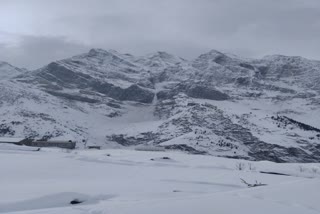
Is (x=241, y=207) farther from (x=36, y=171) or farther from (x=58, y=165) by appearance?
(x=58, y=165)

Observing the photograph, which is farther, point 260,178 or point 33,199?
point 260,178

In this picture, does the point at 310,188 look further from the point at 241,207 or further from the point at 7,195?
the point at 7,195

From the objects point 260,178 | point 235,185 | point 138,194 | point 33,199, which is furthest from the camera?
point 260,178

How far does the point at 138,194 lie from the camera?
18688 millimetres

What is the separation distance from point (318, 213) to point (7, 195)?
11369mm

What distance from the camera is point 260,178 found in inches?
1195

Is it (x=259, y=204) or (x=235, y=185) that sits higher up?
(x=259, y=204)

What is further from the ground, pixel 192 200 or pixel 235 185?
pixel 192 200

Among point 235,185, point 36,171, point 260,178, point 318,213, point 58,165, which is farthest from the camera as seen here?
point 58,165

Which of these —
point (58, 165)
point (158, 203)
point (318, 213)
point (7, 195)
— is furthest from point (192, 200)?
point (58, 165)

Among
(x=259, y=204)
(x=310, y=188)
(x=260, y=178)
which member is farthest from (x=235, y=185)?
(x=259, y=204)

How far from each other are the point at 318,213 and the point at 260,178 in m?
18.2

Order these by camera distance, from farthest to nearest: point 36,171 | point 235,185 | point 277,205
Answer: point 36,171 < point 235,185 < point 277,205

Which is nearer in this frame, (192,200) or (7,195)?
(192,200)
